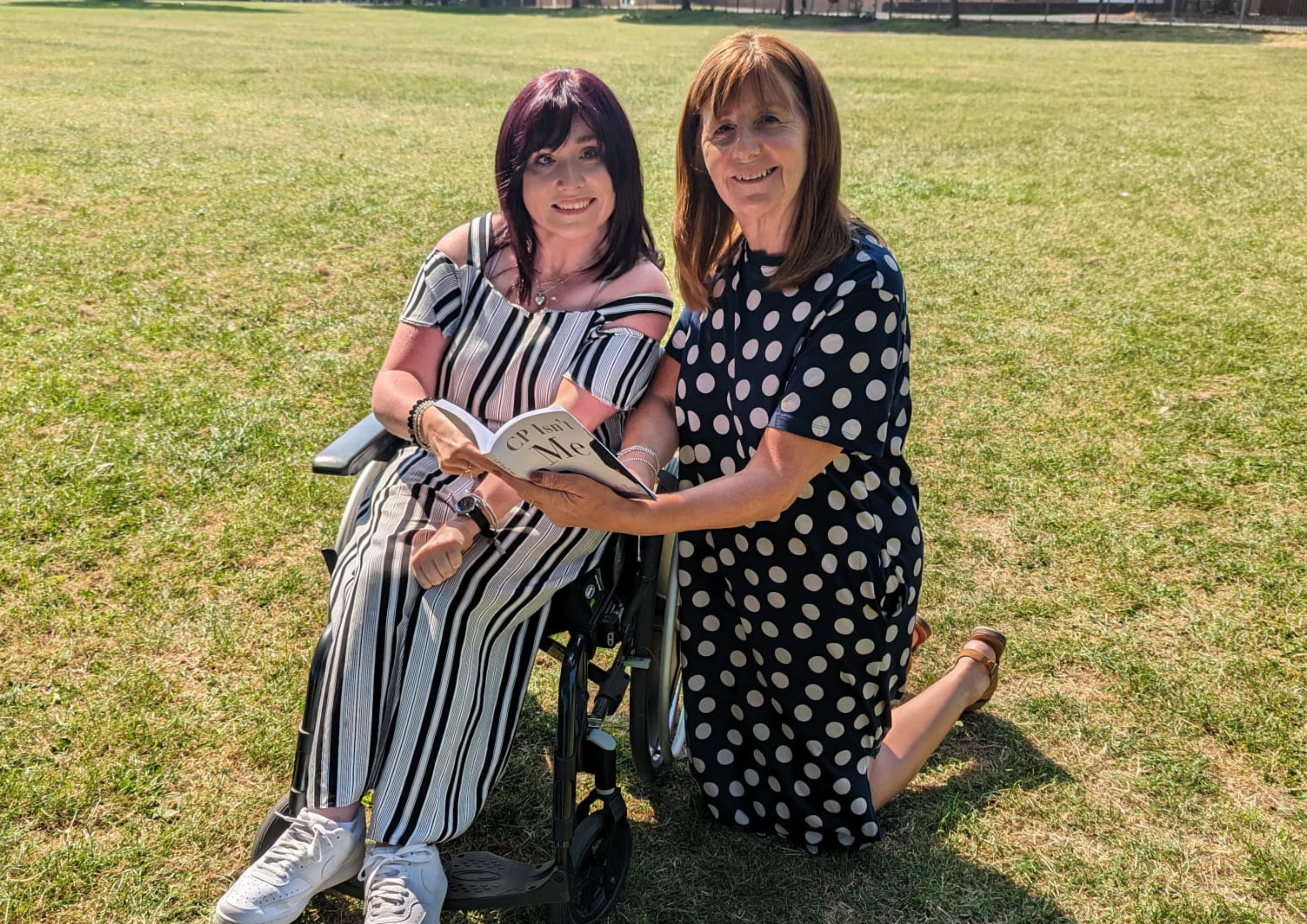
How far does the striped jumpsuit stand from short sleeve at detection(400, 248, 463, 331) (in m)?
0.19

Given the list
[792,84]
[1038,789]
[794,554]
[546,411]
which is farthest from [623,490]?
[1038,789]

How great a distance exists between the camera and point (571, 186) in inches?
93.6

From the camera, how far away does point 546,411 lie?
1.74 meters

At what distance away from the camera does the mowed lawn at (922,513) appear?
8.04 ft

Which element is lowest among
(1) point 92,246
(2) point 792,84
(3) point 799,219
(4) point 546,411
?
(1) point 92,246

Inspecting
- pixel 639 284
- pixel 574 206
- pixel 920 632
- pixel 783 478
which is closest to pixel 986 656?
pixel 920 632

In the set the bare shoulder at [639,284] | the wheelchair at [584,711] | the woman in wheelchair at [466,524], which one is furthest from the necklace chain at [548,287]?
the wheelchair at [584,711]

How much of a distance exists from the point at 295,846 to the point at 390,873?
7.5 inches

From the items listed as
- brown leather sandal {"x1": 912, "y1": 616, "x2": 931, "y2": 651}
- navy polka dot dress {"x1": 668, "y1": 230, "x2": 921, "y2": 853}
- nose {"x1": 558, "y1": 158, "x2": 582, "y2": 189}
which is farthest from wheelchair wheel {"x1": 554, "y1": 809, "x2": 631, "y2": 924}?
nose {"x1": 558, "y1": 158, "x2": 582, "y2": 189}

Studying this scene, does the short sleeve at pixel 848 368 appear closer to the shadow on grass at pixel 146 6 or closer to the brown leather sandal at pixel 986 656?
the brown leather sandal at pixel 986 656

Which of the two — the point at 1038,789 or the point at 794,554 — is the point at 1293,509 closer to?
the point at 1038,789

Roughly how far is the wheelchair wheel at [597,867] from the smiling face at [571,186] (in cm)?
132

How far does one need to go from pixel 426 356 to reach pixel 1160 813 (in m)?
2.11

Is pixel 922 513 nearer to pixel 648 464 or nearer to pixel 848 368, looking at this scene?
pixel 648 464
